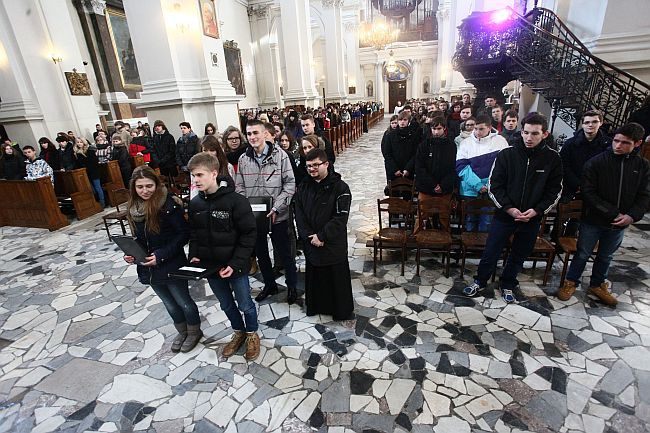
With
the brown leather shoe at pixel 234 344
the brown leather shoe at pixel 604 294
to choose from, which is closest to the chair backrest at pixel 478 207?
the brown leather shoe at pixel 604 294

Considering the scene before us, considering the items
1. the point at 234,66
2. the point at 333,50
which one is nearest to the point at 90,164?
the point at 234,66

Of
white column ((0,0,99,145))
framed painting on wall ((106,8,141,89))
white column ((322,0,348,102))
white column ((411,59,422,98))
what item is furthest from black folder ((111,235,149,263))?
white column ((411,59,422,98))

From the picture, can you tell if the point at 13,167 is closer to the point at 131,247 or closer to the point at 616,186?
the point at 131,247

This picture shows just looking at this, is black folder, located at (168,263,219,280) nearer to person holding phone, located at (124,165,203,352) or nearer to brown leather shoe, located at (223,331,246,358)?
person holding phone, located at (124,165,203,352)

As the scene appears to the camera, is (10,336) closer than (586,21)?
Yes

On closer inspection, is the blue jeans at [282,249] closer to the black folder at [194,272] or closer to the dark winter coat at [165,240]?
the dark winter coat at [165,240]

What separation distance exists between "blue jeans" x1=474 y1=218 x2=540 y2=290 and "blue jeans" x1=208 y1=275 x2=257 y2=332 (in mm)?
2457

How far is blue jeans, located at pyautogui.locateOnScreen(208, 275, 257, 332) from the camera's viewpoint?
9.21ft

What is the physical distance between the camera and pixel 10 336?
3566 millimetres

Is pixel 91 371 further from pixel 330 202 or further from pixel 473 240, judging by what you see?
pixel 473 240

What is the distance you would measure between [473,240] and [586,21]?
723cm

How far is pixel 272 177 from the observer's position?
140 inches

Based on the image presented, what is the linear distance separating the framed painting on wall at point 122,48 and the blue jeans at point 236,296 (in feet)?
45.5

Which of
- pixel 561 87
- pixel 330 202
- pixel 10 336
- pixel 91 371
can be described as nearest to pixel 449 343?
pixel 330 202
